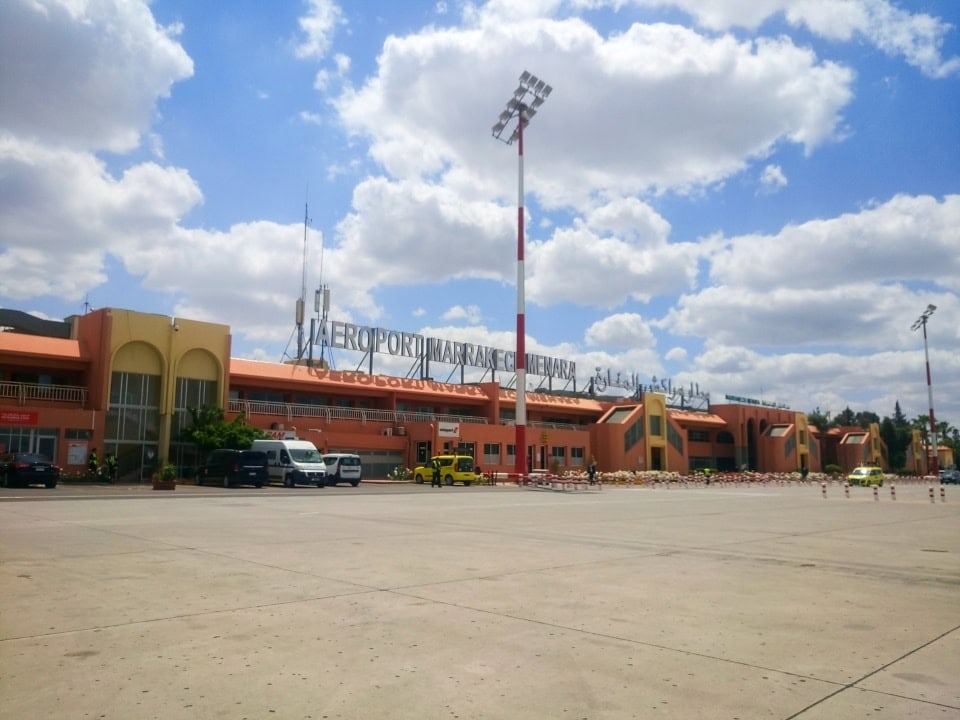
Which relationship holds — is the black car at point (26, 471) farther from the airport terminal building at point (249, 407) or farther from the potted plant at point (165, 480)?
the airport terminal building at point (249, 407)

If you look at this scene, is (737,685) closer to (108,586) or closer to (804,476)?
(108,586)

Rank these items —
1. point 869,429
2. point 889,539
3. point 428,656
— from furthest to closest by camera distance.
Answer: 1. point 869,429
2. point 889,539
3. point 428,656

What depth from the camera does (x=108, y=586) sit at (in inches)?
357

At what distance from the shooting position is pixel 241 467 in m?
38.2

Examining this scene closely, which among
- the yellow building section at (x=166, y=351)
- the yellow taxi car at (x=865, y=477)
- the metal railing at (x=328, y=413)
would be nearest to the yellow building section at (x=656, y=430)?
the yellow taxi car at (x=865, y=477)

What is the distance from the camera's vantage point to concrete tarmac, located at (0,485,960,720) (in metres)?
5.18

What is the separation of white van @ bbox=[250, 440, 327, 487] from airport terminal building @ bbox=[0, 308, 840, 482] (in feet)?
23.8

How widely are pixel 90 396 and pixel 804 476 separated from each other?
198ft

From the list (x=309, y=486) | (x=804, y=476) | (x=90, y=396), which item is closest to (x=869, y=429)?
(x=804, y=476)

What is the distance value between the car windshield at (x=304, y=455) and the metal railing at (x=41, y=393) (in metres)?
13.4

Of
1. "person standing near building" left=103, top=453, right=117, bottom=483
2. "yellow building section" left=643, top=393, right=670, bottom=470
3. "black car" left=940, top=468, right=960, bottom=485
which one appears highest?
"yellow building section" left=643, top=393, right=670, bottom=470

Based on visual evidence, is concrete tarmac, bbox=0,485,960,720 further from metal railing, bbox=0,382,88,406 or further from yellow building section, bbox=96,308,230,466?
yellow building section, bbox=96,308,230,466

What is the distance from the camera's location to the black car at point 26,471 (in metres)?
32.4

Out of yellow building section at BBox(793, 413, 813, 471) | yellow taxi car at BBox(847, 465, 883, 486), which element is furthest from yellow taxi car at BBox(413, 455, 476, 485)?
yellow building section at BBox(793, 413, 813, 471)
